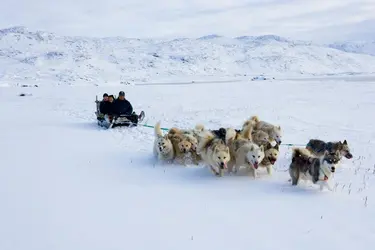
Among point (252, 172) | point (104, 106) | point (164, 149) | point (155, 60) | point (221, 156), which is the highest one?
point (155, 60)

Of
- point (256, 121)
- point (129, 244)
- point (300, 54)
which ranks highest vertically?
point (300, 54)

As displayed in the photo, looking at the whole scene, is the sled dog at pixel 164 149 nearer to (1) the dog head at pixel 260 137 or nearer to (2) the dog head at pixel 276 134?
(1) the dog head at pixel 260 137

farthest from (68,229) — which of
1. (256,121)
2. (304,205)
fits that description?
(256,121)

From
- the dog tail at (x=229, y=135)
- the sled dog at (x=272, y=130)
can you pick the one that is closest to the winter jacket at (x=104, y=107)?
the sled dog at (x=272, y=130)

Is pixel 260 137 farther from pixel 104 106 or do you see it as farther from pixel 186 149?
pixel 104 106

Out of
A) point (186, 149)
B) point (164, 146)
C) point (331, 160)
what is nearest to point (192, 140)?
point (186, 149)

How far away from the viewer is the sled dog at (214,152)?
6.47 m

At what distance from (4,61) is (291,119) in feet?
382

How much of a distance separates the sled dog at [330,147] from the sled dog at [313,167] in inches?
34.8

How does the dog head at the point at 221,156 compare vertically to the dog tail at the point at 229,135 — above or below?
below

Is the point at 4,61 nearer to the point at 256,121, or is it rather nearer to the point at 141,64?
the point at 141,64

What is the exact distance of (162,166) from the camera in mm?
7555

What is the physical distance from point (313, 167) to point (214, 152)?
1.63 meters

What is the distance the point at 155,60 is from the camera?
5315 inches
